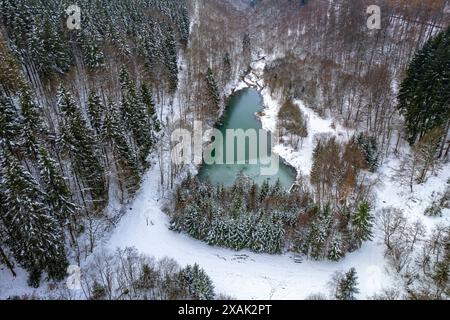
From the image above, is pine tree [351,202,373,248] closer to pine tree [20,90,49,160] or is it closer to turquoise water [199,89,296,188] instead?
turquoise water [199,89,296,188]

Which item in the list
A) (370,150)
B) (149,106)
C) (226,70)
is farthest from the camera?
(226,70)

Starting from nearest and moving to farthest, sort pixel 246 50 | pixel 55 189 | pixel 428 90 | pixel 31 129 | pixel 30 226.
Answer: pixel 30 226 → pixel 55 189 → pixel 31 129 → pixel 428 90 → pixel 246 50

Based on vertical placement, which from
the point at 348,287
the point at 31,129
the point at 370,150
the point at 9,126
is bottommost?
the point at 348,287

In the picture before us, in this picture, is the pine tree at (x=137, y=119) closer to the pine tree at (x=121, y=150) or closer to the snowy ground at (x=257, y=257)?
the pine tree at (x=121, y=150)

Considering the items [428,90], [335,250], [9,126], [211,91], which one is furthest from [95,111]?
[428,90]

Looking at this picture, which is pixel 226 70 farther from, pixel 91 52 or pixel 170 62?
pixel 91 52

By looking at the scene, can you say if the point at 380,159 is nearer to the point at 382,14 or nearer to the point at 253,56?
the point at 382,14

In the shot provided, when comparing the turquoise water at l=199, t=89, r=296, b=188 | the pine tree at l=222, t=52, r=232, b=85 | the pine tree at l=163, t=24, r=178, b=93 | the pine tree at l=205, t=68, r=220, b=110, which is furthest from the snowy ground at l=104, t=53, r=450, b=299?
the pine tree at l=222, t=52, r=232, b=85
